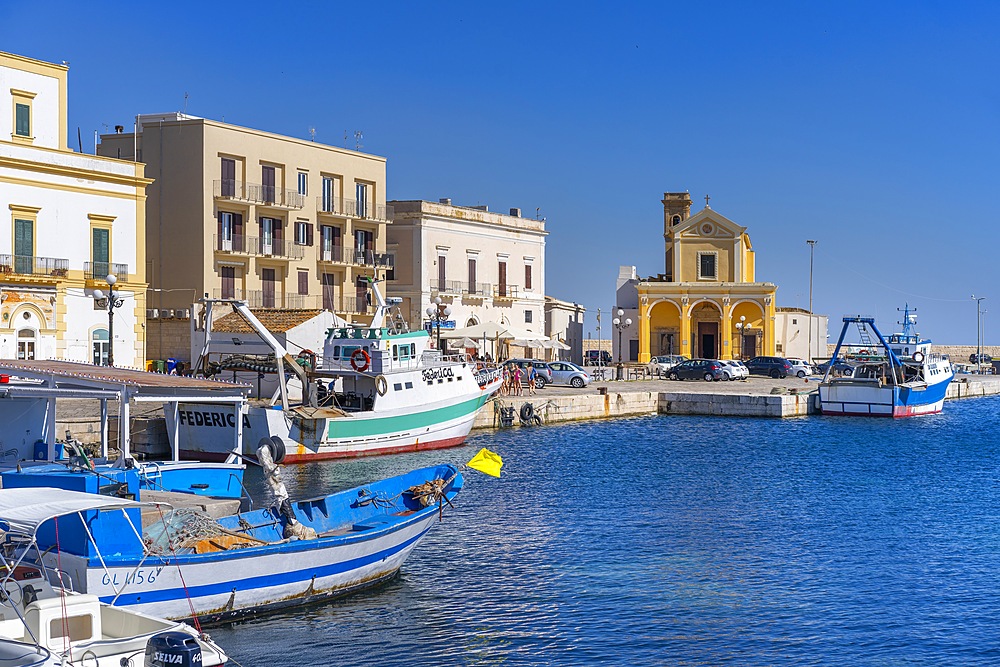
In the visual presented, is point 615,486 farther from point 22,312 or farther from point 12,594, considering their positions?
point 22,312

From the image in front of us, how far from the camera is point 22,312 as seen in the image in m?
40.0

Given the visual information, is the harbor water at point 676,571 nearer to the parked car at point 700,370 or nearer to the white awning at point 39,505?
the white awning at point 39,505

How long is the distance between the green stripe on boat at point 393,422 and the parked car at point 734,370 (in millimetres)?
27109

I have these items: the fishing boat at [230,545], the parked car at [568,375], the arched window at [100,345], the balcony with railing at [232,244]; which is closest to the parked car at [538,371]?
the parked car at [568,375]

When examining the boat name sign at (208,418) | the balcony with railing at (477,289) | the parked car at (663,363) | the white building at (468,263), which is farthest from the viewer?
the parked car at (663,363)

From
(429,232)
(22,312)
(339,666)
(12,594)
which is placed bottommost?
(339,666)

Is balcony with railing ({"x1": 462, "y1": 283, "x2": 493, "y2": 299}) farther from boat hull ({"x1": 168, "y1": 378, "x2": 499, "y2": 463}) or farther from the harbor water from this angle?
the harbor water

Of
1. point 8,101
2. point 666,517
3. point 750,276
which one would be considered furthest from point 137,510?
point 750,276

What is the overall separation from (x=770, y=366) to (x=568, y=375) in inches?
693

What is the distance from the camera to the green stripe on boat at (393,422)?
112ft

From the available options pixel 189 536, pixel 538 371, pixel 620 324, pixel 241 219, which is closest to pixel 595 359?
pixel 620 324

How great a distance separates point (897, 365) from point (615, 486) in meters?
26.7

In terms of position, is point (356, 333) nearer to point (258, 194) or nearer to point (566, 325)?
point (258, 194)

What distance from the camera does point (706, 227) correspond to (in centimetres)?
7400
